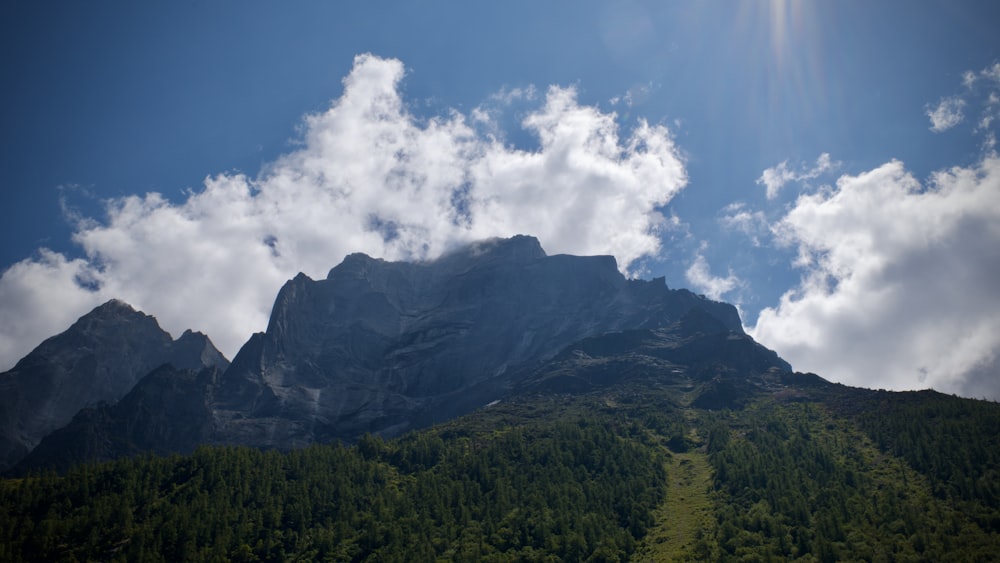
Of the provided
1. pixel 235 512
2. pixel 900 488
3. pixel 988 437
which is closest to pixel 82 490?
pixel 235 512

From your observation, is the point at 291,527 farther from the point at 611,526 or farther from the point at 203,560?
the point at 611,526

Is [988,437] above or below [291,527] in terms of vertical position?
above

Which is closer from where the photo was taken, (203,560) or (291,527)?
(203,560)

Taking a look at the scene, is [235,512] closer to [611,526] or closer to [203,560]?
[203,560]

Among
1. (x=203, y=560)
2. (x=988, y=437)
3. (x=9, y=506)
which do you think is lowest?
(x=203, y=560)

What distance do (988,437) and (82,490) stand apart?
25557 cm

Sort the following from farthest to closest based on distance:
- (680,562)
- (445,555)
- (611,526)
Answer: (611,526) < (445,555) < (680,562)

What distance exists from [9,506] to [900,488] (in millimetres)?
236412

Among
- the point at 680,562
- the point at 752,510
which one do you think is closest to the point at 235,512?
the point at 680,562

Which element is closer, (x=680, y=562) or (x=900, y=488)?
(x=680, y=562)

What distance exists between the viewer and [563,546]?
180625 mm

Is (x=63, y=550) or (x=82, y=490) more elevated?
(x=82, y=490)

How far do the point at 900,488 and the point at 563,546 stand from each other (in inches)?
3590

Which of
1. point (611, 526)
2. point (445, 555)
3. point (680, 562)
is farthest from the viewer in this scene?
point (611, 526)
